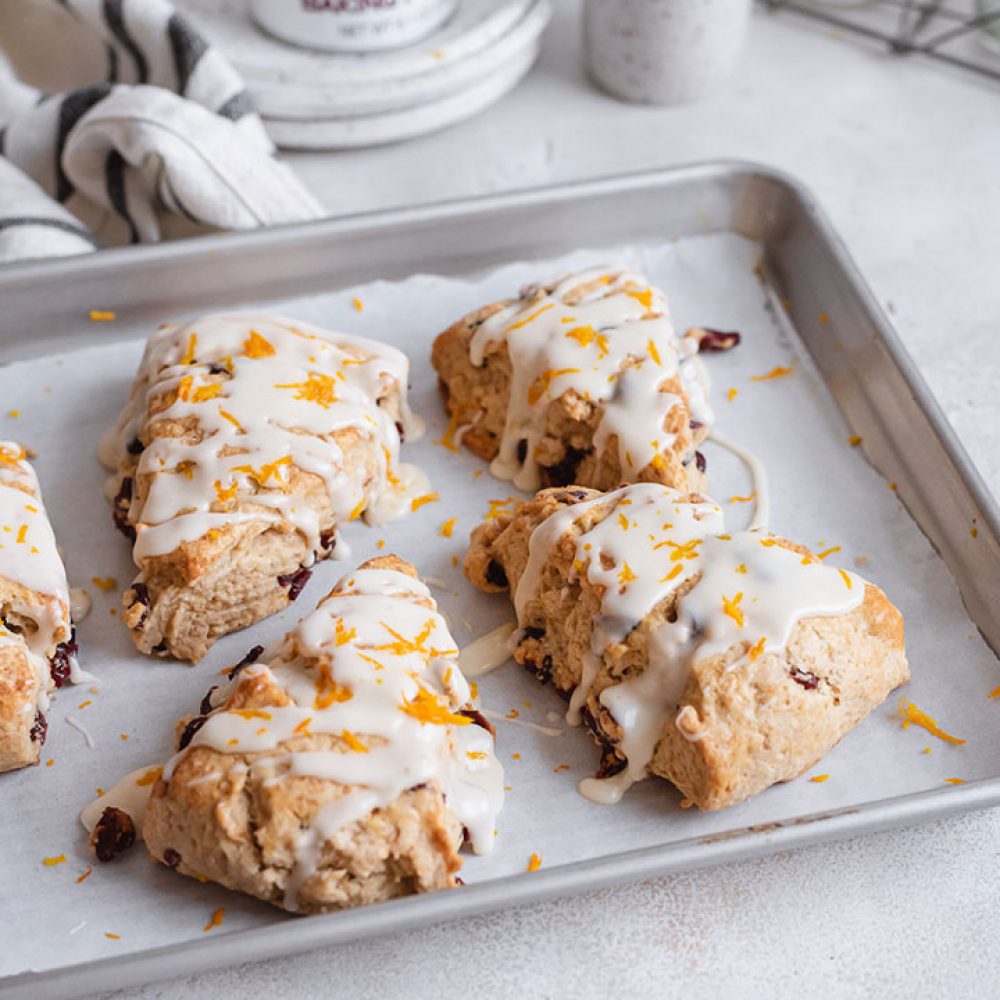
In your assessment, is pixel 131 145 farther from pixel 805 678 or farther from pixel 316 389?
pixel 805 678

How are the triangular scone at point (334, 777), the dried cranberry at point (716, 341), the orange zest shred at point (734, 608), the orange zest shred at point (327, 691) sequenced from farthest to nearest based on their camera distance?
the dried cranberry at point (716, 341) < the orange zest shred at point (734, 608) < the orange zest shred at point (327, 691) < the triangular scone at point (334, 777)

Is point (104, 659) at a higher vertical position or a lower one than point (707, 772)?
lower

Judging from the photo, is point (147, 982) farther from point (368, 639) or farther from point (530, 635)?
point (530, 635)

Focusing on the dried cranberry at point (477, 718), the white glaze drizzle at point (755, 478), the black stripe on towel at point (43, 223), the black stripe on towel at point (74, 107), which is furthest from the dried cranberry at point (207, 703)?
the black stripe on towel at point (74, 107)

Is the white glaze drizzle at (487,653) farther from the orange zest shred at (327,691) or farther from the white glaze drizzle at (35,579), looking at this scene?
the white glaze drizzle at (35,579)

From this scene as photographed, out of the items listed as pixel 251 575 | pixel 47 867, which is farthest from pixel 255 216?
pixel 47 867

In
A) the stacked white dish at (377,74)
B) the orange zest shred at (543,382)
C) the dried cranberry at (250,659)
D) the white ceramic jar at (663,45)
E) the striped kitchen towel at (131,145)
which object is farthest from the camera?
the white ceramic jar at (663,45)

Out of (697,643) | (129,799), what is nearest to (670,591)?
(697,643)
